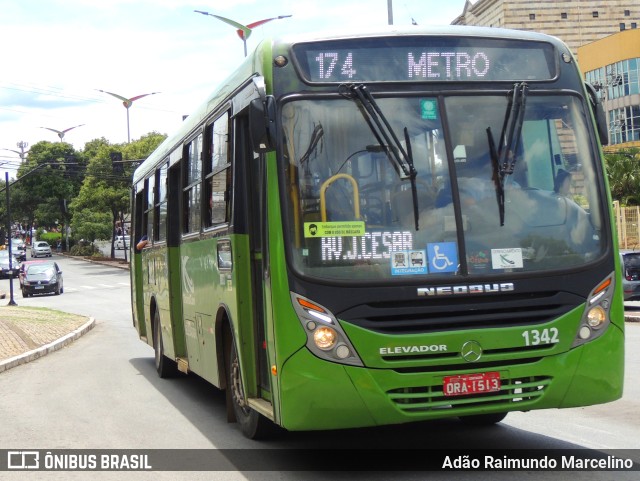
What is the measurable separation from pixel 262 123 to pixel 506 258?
75.9 inches

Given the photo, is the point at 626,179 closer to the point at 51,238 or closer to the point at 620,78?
the point at 620,78

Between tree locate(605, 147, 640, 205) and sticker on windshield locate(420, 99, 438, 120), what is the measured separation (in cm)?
4554

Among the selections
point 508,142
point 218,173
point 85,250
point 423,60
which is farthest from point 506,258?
point 85,250

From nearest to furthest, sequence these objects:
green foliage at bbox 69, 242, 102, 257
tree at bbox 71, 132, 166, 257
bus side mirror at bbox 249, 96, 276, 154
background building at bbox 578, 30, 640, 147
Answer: bus side mirror at bbox 249, 96, 276, 154 < tree at bbox 71, 132, 166, 257 < background building at bbox 578, 30, 640, 147 < green foliage at bbox 69, 242, 102, 257

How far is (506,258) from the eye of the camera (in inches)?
273

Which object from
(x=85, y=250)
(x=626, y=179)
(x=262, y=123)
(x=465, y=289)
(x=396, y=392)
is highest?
(x=626, y=179)

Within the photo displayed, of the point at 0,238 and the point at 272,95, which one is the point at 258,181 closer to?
the point at 272,95

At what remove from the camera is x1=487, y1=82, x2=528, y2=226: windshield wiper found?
704 cm

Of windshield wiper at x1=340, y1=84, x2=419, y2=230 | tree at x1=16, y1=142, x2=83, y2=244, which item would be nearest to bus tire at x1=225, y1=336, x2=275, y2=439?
windshield wiper at x1=340, y1=84, x2=419, y2=230

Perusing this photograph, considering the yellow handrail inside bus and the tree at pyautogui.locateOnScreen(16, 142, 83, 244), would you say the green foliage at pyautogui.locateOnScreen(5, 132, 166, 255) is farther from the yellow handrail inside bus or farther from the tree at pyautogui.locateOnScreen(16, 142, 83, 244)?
the yellow handrail inside bus

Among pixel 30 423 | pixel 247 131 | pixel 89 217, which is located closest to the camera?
pixel 247 131

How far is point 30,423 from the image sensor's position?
33.7ft

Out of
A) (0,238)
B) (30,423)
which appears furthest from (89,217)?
(30,423)

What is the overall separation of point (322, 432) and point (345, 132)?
3148mm
